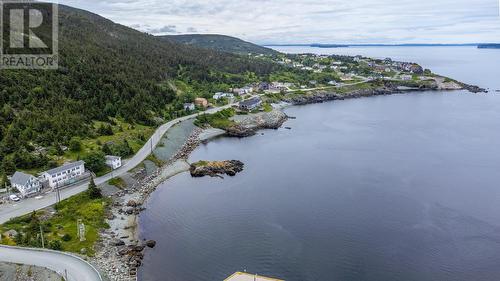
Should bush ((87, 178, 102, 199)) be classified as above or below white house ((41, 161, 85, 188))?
below

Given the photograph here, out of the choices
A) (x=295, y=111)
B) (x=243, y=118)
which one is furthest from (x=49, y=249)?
(x=295, y=111)

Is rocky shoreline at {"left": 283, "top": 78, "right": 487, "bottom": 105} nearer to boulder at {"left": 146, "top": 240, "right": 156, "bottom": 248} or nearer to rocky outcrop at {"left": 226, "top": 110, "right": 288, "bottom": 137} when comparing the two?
rocky outcrop at {"left": 226, "top": 110, "right": 288, "bottom": 137}

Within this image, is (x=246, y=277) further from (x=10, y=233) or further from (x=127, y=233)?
(x=10, y=233)

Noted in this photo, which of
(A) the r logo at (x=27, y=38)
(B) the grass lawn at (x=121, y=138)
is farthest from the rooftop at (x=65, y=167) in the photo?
(A) the r logo at (x=27, y=38)

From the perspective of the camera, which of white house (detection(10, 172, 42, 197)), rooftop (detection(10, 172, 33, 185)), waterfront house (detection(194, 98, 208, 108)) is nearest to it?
white house (detection(10, 172, 42, 197))

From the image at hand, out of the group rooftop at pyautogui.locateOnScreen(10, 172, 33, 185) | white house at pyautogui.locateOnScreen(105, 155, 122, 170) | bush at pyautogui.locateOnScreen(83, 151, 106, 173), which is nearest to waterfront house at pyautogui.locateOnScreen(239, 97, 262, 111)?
white house at pyautogui.locateOnScreen(105, 155, 122, 170)

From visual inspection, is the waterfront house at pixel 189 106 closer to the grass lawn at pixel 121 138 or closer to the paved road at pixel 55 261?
the grass lawn at pixel 121 138

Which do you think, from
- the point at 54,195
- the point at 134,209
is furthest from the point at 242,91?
the point at 54,195

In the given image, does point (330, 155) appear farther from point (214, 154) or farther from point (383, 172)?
point (214, 154)
